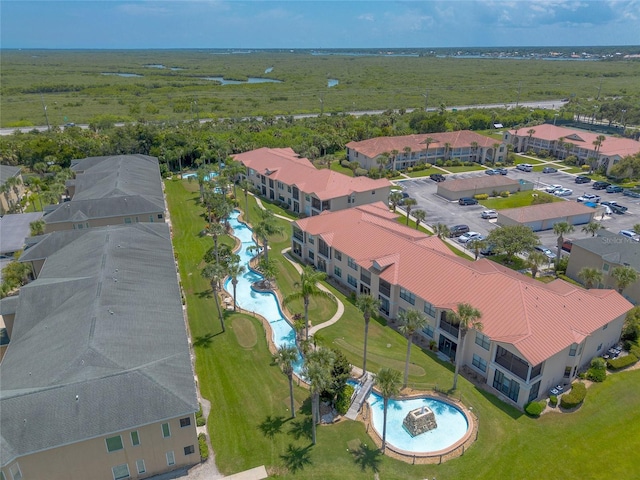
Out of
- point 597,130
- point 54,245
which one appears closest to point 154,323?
point 54,245

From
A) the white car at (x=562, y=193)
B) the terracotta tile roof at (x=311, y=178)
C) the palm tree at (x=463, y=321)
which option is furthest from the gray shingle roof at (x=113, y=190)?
the white car at (x=562, y=193)

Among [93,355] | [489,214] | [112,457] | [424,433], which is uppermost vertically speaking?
[93,355]

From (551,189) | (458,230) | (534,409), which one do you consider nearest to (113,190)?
(458,230)

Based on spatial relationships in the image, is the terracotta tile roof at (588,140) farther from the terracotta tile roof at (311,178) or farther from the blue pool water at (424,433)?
the blue pool water at (424,433)

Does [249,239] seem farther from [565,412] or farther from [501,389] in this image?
[565,412]

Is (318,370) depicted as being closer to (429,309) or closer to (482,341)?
(482,341)

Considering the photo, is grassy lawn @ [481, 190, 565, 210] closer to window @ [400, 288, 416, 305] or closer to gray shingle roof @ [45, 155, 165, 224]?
window @ [400, 288, 416, 305]
